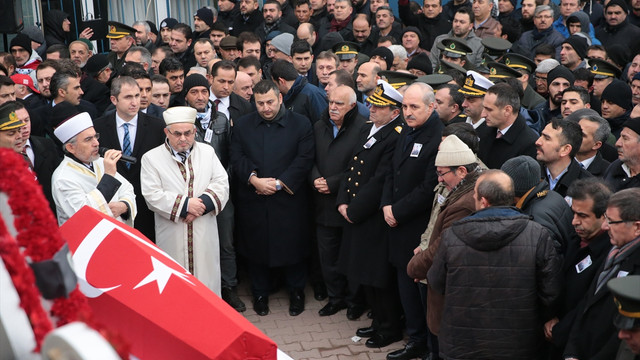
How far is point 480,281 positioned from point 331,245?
2500mm

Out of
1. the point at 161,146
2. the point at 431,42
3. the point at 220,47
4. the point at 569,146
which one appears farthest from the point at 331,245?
the point at 431,42

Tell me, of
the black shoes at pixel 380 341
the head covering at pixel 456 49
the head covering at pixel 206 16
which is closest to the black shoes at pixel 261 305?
the black shoes at pixel 380 341

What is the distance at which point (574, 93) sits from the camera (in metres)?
6.27

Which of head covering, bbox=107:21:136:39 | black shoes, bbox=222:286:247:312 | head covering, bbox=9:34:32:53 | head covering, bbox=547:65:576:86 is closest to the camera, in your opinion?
black shoes, bbox=222:286:247:312

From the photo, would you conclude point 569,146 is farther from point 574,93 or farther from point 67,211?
point 67,211

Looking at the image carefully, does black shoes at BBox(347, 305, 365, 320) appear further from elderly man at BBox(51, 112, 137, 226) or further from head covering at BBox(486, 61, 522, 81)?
head covering at BBox(486, 61, 522, 81)

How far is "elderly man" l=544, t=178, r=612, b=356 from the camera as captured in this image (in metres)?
3.91

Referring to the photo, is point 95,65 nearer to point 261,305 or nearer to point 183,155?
point 183,155

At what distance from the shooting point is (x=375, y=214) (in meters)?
5.80

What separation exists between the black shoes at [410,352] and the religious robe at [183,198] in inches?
60.7

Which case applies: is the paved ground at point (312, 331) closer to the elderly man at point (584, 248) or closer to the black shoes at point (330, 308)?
the black shoes at point (330, 308)

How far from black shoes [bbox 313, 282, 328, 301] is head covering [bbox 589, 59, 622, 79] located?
347 cm

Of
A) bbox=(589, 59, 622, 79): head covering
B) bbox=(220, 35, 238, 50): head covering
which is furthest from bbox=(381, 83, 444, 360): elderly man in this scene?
bbox=(220, 35, 238, 50): head covering

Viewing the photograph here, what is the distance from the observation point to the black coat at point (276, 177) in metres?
6.36
